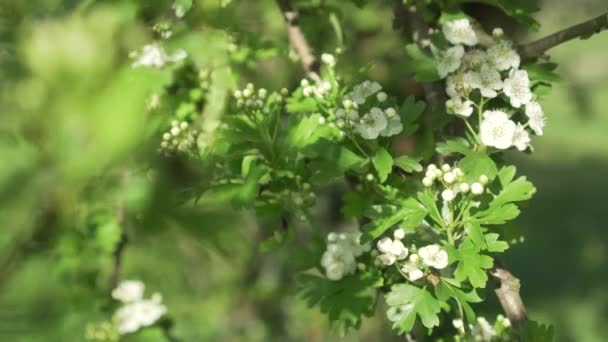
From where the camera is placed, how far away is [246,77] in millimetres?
3375

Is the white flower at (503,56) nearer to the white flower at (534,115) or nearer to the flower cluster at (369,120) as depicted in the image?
the white flower at (534,115)

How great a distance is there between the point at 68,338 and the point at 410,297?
2.67 feet

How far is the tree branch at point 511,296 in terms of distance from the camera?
74.4 inches

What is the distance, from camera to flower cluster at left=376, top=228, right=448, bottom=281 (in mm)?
1709

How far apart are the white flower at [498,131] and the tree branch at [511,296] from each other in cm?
33

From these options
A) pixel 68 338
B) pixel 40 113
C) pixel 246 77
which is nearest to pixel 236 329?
pixel 246 77

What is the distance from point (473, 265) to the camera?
1657 millimetres

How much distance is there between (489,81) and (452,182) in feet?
0.97

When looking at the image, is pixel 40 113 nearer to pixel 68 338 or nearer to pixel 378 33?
pixel 68 338

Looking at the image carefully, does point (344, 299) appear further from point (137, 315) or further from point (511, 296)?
point (137, 315)

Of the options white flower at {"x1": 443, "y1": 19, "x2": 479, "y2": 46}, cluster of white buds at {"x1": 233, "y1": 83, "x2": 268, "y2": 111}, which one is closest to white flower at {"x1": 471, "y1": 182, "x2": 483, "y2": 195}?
white flower at {"x1": 443, "y1": 19, "x2": 479, "y2": 46}

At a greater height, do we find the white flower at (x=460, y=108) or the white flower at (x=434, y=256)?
the white flower at (x=460, y=108)

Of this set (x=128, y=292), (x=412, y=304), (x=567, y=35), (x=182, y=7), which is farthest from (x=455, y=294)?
(x=128, y=292)

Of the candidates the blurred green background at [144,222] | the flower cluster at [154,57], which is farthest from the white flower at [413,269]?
the flower cluster at [154,57]
